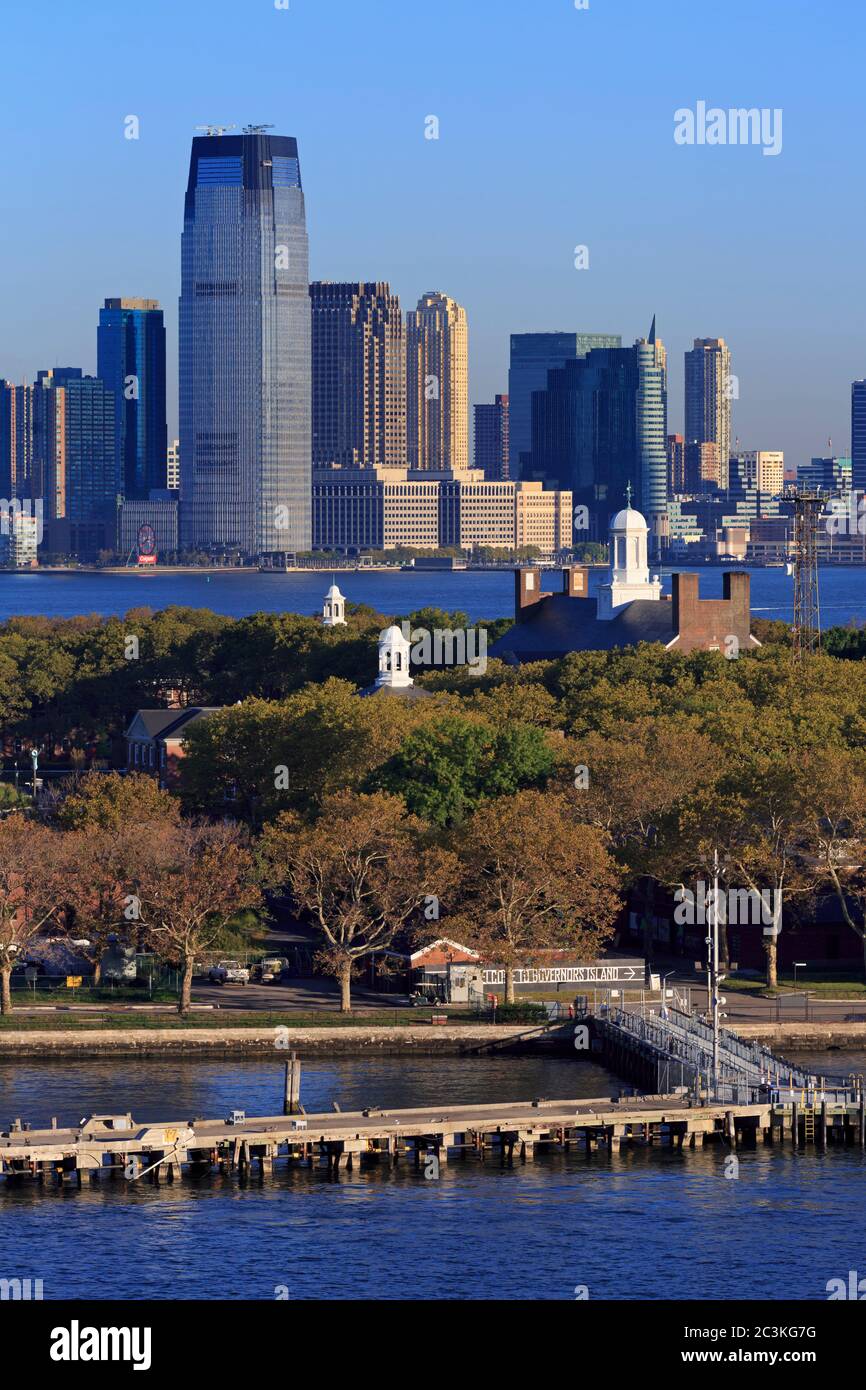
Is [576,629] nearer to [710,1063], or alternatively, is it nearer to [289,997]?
[289,997]

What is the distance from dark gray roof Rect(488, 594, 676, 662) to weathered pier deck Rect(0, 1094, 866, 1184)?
194ft

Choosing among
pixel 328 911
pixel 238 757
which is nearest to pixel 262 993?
pixel 328 911

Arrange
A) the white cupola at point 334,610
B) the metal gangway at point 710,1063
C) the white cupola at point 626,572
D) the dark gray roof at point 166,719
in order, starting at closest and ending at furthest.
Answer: the metal gangway at point 710,1063 < the dark gray roof at point 166,719 < the white cupola at point 626,572 < the white cupola at point 334,610

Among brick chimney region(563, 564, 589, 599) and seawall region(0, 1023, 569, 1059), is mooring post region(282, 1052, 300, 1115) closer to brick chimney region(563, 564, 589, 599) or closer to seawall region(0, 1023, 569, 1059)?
seawall region(0, 1023, 569, 1059)

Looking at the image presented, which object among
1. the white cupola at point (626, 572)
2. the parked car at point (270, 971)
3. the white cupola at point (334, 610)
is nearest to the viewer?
the parked car at point (270, 971)

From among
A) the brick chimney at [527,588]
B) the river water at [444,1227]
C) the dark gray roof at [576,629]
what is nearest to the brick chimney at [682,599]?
the dark gray roof at [576,629]

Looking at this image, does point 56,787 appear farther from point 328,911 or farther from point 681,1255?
point 681,1255

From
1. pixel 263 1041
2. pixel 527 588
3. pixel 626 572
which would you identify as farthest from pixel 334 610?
pixel 263 1041

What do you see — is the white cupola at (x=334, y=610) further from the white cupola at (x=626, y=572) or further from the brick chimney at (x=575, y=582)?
the white cupola at (x=626, y=572)

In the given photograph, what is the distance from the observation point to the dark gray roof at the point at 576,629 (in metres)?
116

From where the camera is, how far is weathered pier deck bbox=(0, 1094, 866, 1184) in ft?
168

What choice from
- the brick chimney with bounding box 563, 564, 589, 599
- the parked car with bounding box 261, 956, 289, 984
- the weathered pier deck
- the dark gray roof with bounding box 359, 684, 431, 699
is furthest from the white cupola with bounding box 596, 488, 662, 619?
the weathered pier deck

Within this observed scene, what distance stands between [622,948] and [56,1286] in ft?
106

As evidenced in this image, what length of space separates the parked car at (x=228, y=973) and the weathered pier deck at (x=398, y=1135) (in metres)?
13.6
